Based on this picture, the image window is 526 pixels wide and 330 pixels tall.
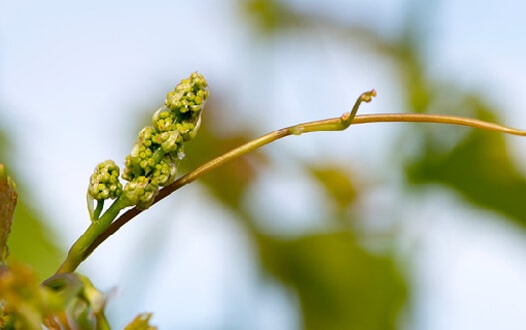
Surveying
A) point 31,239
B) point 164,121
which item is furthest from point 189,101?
point 31,239

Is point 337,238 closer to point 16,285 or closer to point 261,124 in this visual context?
point 261,124

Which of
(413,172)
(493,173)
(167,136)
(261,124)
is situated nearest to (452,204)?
(493,173)

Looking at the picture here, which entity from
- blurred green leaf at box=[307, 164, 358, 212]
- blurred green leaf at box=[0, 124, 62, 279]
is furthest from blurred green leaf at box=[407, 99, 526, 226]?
blurred green leaf at box=[0, 124, 62, 279]

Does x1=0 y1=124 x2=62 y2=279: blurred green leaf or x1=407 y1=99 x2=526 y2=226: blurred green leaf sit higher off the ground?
x1=407 y1=99 x2=526 y2=226: blurred green leaf

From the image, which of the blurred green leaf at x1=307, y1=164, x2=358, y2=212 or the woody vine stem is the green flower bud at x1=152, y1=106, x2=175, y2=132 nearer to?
the woody vine stem

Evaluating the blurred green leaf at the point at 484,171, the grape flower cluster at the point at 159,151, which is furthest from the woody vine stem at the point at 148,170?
the blurred green leaf at the point at 484,171

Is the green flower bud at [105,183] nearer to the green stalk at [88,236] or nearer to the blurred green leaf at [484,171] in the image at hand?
the green stalk at [88,236]

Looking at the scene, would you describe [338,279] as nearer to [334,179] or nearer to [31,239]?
[334,179]
